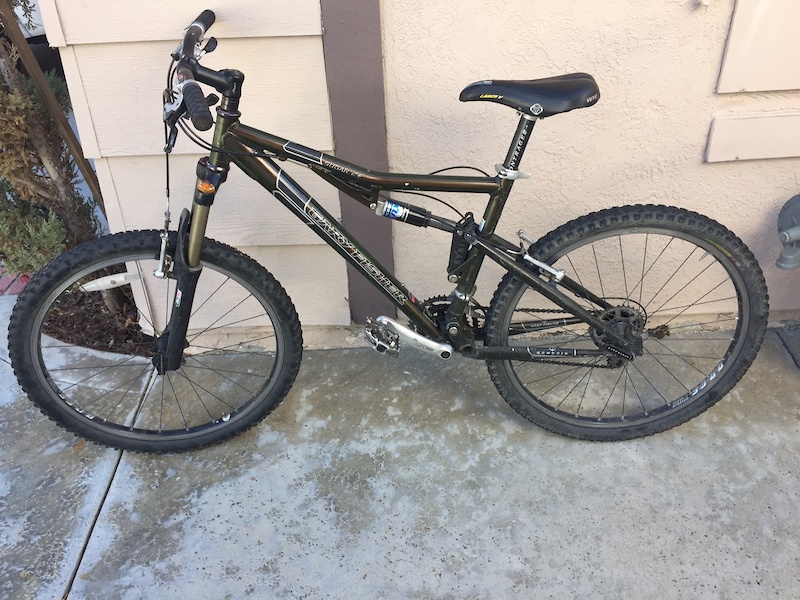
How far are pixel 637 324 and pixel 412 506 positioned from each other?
1.00 metres

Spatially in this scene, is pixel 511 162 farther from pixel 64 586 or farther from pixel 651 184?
pixel 64 586

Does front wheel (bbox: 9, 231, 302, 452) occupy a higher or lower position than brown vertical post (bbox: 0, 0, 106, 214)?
lower

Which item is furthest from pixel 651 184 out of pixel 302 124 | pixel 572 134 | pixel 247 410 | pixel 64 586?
pixel 64 586

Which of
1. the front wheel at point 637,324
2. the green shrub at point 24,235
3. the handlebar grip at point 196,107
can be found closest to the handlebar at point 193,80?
the handlebar grip at point 196,107

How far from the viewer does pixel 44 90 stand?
2484mm

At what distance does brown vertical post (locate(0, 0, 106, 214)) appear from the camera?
2.35m

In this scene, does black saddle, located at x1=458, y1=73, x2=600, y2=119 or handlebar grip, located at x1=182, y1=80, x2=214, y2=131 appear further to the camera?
black saddle, located at x1=458, y1=73, x2=600, y2=119

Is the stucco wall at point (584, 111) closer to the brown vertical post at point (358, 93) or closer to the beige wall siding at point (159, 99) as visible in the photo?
the brown vertical post at point (358, 93)

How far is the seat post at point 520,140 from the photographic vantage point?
6.25ft

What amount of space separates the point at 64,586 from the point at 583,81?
85.9 inches

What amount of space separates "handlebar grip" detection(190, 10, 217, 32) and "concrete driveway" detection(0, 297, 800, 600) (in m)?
1.41

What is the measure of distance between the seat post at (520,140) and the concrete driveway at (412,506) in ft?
3.31

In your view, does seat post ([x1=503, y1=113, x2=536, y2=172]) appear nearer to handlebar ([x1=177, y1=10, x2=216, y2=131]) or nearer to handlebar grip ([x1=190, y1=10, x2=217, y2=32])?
handlebar ([x1=177, y1=10, x2=216, y2=131])

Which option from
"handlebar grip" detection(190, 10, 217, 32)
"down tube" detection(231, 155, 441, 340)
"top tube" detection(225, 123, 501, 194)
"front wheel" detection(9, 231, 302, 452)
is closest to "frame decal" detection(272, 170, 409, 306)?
"down tube" detection(231, 155, 441, 340)
